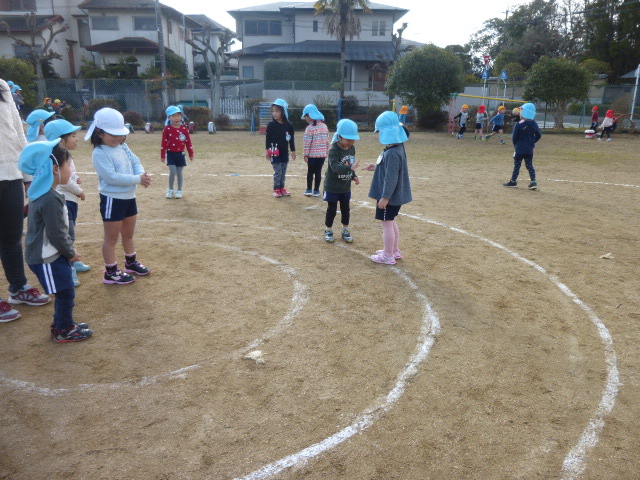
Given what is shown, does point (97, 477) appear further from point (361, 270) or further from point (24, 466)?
point (361, 270)

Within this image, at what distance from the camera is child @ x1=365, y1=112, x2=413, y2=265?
238 inches

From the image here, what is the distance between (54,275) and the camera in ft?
13.8

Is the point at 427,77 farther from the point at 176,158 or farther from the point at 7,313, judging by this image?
the point at 7,313

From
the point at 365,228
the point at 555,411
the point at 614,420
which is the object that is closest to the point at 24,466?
the point at 555,411

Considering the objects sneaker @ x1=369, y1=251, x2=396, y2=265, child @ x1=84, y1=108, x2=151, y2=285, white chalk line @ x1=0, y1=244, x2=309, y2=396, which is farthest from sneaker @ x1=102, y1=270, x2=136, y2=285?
sneaker @ x1=369, y1=251, x2=396, y2=265

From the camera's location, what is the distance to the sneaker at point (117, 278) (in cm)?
570

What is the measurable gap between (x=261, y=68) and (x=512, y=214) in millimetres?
39138

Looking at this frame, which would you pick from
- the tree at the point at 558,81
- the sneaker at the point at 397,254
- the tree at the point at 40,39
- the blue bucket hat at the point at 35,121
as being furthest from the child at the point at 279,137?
the tree at the point at 40,39

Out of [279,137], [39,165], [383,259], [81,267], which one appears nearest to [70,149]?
[39,165]

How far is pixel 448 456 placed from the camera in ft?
10.2

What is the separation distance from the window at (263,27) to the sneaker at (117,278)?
44.8 meters

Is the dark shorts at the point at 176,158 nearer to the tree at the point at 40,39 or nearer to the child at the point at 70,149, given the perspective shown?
the child at the point at 70,149

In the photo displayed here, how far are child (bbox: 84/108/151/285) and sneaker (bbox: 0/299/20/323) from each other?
1038mm

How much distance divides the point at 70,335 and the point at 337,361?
2.39m
